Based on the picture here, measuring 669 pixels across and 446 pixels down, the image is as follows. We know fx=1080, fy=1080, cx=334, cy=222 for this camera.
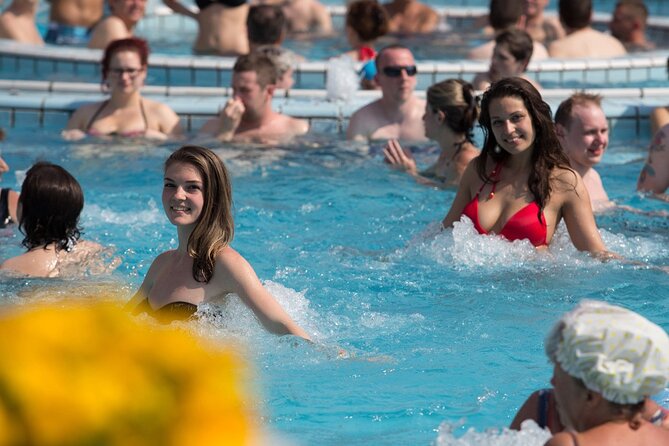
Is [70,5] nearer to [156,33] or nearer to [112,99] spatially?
[156,33]

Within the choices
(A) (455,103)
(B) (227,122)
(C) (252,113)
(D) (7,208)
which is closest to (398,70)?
(C) (252,113)

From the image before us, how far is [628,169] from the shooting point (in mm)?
8352

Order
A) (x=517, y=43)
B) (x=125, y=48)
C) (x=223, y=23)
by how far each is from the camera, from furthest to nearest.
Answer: (x=223, y=23) → (x=517, y=43) → (x=125, y=48)

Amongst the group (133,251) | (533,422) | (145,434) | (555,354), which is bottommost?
(133,251)

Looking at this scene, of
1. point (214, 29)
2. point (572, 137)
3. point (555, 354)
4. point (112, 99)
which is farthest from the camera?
point (214, 29)

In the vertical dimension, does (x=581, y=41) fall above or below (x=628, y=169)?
above

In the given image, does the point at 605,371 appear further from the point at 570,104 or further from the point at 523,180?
the point at 570,104

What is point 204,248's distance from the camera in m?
4.10

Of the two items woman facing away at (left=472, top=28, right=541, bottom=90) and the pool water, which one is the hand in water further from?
woman facing away at (left=472, top=28, right=541, bottom=90)

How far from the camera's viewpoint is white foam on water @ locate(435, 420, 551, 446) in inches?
105

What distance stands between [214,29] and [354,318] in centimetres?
782

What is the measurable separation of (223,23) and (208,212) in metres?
8.51

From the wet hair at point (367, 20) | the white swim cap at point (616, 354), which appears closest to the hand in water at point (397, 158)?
the wet hair at point (367, 20)

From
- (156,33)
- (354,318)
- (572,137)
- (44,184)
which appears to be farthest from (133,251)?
(156,33)
